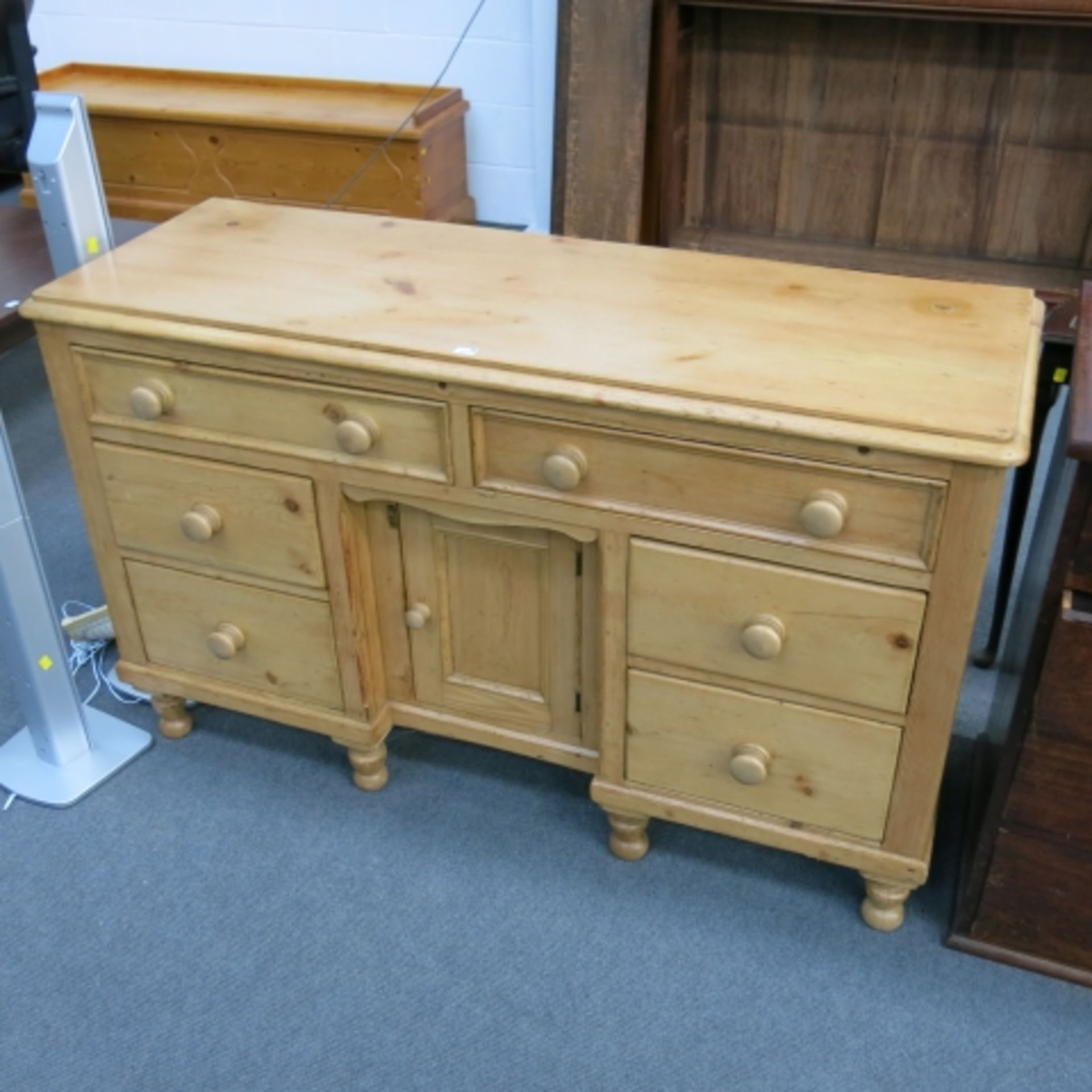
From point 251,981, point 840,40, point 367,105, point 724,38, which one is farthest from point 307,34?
point 251,981

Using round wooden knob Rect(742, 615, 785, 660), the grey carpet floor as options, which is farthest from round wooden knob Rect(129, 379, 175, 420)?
round wooden knob Rect(742, 615, 785, 660)

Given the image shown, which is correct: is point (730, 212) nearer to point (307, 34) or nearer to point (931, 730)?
point (307, 34)

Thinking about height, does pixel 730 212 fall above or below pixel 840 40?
below

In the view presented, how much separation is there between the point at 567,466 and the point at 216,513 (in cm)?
51

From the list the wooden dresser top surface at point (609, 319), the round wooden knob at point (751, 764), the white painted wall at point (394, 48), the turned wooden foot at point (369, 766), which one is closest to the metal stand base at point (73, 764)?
the turned wooden foot at point (369, 766)

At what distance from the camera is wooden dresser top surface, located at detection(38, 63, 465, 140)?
3008mm

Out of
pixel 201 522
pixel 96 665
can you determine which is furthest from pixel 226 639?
pixel 96 665

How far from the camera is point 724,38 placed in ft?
8.10

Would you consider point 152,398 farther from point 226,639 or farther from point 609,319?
point 609,319

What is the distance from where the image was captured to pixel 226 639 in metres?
1.64

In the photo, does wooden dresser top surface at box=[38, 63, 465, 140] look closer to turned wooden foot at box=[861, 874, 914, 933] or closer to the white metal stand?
the white metal stand

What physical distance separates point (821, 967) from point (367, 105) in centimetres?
248

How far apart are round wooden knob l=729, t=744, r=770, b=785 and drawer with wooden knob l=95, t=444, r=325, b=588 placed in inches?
22.6

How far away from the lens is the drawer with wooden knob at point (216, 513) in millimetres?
1497
